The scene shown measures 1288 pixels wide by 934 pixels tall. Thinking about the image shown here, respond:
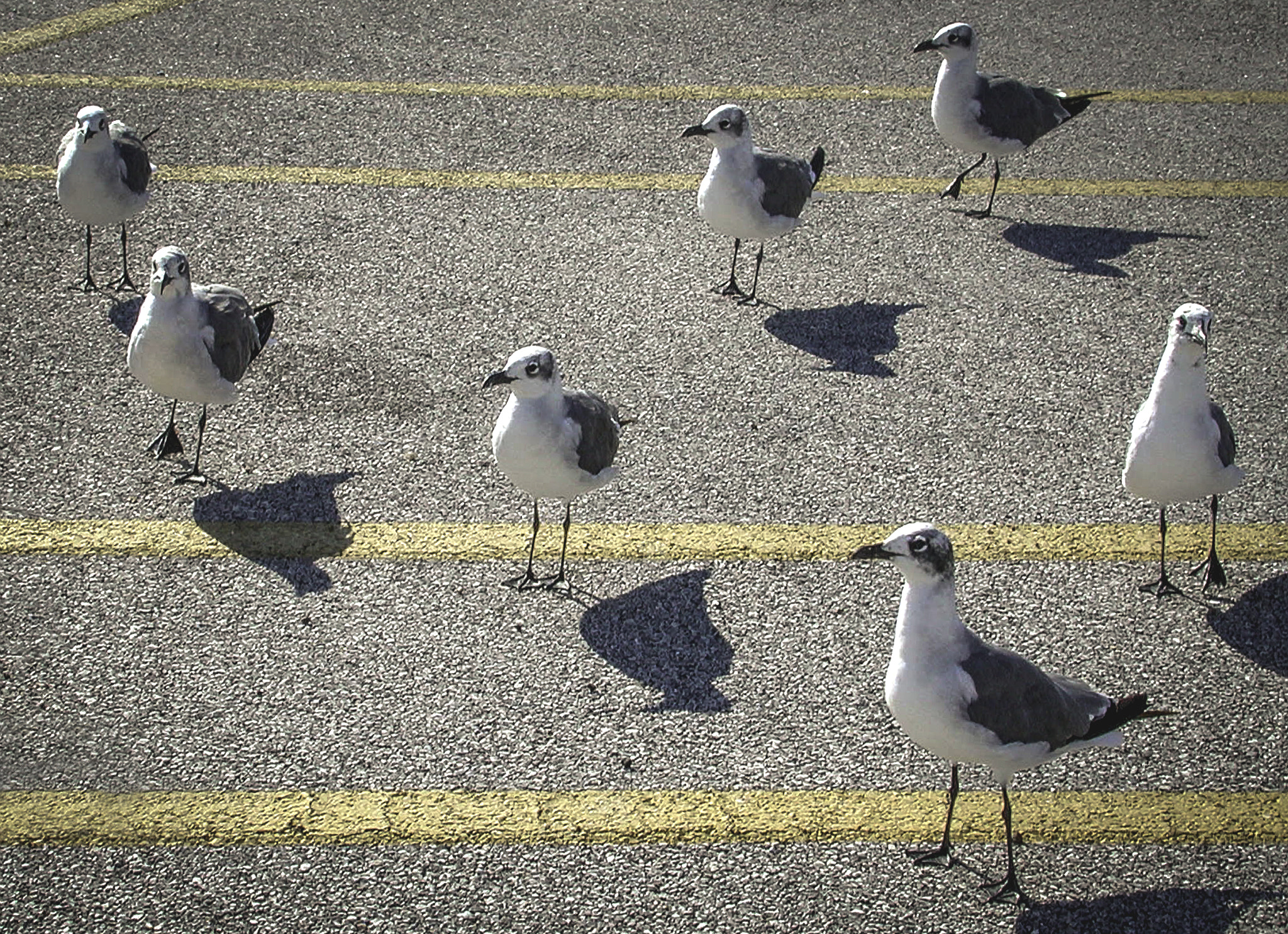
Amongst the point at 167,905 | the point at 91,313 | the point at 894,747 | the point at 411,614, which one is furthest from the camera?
the point at 91,313

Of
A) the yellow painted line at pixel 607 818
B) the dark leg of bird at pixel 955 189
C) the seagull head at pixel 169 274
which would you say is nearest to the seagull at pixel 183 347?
the seagull head at pixel 169 274

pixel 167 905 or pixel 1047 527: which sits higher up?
pixel 1047 527

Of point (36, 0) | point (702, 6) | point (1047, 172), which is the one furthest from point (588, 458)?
point (36, 0)

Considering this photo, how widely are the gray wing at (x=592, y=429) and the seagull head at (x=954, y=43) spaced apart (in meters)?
4.24

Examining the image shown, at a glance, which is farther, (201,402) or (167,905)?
(201,402)

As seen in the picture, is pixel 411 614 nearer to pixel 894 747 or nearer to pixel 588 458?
pixel 588 458

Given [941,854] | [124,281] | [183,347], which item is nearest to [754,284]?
[183,347]

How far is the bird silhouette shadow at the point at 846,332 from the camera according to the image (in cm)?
727

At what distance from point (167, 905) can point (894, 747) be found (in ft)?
8.09

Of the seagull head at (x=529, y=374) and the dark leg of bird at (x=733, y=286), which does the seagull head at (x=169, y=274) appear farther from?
the dark leg of bird at (x=733, y=286)

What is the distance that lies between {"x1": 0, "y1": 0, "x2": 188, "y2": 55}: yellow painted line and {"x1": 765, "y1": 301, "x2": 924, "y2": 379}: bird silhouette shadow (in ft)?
20.7

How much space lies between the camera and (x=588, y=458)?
5.68 m

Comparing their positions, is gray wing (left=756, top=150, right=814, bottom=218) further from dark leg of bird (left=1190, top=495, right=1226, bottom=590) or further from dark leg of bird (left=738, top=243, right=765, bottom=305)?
dark leg of bird (left=1190, top=495, right=1226, bottom=590)

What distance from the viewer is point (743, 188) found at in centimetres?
773
